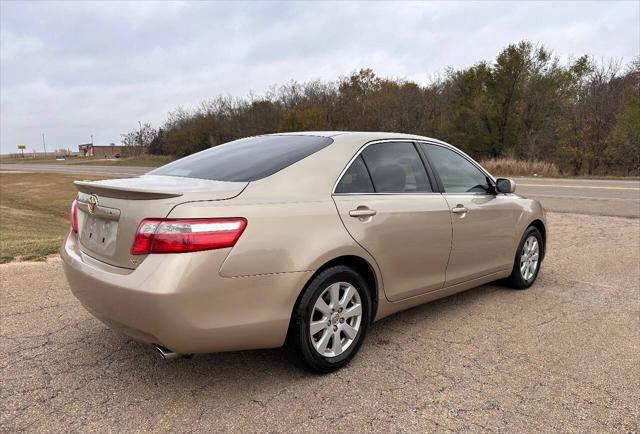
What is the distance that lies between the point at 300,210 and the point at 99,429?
157 centimetres

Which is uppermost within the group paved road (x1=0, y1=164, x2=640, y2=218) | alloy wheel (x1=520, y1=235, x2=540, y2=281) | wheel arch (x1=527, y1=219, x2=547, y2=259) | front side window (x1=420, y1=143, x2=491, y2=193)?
front side window (x1=420, y1=143, x2=491, y2=193)

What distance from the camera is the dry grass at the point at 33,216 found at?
21.2 ft

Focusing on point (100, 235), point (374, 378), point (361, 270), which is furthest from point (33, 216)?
point (374, 378)

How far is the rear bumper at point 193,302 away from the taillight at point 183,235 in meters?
0.04

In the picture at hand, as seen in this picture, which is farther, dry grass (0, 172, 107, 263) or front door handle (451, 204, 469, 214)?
dry grass (0, 172, 107, 263)

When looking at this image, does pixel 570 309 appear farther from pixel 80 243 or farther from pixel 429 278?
pixel 80 243

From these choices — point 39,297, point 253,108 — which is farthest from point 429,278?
point 253,108

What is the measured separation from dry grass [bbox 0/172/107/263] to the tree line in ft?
68.8

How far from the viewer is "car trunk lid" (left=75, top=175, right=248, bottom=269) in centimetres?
259

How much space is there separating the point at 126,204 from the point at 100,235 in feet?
1.16

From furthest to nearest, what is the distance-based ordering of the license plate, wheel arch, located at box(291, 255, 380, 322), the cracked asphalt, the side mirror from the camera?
the side mirror
wheel arch, located at box(291, 255, 380, 322)
the license plate
the cracked asphalt

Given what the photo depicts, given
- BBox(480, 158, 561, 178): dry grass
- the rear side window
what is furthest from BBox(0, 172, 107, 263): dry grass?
BBox(480, 158, 561, 178): dry grass

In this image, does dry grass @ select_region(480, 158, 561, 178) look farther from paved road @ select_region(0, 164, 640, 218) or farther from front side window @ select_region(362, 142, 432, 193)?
front side window @ select_region(362, 142, 432, 193)

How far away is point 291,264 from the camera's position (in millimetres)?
2740
